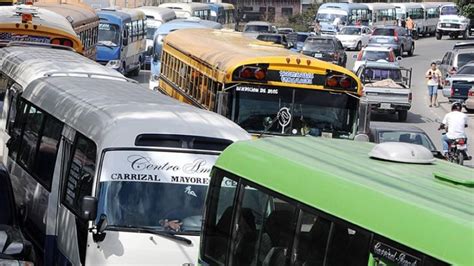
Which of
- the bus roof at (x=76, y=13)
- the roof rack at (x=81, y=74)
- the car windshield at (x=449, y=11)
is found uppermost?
the roof rack at (x=81, y=74)

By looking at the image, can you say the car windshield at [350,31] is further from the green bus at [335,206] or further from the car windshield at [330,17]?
the green bus at [335,206]

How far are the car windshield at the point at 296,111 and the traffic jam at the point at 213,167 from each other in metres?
0.02

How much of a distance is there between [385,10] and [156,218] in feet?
229

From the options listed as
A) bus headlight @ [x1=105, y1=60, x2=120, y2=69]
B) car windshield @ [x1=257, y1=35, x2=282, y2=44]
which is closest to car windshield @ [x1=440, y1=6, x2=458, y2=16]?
car windshield @ [x1=257, y1=35, x2=282, y2=44]

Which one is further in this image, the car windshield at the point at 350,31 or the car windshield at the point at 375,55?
the car windshield at the point at 350,31

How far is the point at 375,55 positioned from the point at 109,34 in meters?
10.3

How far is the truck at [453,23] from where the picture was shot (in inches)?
2825

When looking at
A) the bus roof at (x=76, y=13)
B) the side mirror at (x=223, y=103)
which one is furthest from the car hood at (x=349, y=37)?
the side mirror at (x=223, y=103)

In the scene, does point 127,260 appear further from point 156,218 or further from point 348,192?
point 348,192

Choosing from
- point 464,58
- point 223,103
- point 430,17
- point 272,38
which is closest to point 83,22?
point 464,58

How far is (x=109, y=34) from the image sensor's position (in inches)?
1608

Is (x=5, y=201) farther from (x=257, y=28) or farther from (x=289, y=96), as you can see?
(x=257, y=28)

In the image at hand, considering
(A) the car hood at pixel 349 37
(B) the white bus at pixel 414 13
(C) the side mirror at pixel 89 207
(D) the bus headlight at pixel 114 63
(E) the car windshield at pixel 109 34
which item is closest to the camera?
(C) the side mirror at pixel 89 207

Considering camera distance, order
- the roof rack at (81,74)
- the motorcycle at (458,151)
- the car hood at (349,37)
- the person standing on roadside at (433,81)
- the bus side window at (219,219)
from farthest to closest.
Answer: the car hood at (349,37)
the person standing on roadside at (433,81)
the motorcycle at (458,151)
the roof rack at (81,74)
the bus side window at (219,219)
